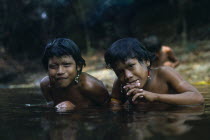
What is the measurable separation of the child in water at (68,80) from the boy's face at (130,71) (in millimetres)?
528

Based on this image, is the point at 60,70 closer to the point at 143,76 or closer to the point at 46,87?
the point at 46,87

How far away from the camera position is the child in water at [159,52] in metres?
7.62

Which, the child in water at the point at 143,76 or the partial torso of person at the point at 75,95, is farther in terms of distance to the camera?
the partial torso of person at the point at 75,95

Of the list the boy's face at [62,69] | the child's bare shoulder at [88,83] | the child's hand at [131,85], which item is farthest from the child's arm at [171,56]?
the child's hand at [131,85]

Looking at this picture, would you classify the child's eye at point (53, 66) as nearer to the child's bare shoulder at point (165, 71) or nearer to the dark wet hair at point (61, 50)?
the dark wet hair at point (61, 50)

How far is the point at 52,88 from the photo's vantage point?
12.5ft

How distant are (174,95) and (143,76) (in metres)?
0.39

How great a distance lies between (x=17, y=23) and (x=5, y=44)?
133cm

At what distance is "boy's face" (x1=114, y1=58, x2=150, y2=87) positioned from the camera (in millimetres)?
3094

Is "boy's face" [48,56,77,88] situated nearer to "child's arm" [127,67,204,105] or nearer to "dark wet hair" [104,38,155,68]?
"dark wet hair" [104,38,155,68]

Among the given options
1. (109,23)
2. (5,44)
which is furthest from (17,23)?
(109,23)

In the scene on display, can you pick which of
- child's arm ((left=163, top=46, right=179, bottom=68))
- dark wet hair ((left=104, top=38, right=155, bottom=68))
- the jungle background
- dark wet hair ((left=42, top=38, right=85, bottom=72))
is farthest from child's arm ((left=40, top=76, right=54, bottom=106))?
the jungle background

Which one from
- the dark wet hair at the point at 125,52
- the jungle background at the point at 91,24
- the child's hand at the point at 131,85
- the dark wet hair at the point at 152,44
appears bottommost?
the child's hand at the point at 131,85

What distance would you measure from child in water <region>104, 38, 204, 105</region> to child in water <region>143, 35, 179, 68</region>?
4068mm
